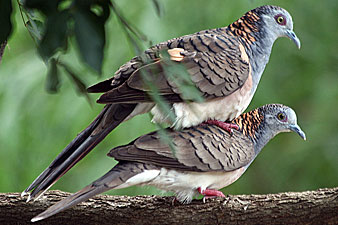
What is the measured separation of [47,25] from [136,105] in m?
1.16

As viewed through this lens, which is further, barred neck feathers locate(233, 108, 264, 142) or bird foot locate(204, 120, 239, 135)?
barred neck feathers locate(233, 108, 264, 142)

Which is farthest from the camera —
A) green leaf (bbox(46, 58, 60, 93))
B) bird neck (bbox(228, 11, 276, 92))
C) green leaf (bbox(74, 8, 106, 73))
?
bird neck (bbox(228, 11, 276, 92))

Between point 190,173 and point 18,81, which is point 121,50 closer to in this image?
point 18,81

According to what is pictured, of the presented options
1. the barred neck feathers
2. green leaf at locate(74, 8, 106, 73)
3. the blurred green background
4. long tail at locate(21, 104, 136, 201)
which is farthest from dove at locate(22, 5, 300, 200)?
the blurred green background

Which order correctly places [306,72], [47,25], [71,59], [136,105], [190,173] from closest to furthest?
[47,25] → [136,105] → [190,173] → [71,59] → [306,72]

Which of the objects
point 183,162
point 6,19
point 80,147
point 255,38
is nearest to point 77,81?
point 6,19

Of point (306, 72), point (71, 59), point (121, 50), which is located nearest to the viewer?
point (71, 59)

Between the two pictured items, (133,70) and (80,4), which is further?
(133,70)

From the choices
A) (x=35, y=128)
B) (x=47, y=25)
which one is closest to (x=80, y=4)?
(x=47, y=25)

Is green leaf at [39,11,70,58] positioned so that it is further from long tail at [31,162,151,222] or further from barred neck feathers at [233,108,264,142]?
barred neck feathers at [233,108,264,142]

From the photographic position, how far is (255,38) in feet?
7.74

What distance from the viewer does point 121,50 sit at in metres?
3.79

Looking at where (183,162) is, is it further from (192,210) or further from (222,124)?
(222,124)

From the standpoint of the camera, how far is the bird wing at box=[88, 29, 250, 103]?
187 cm
